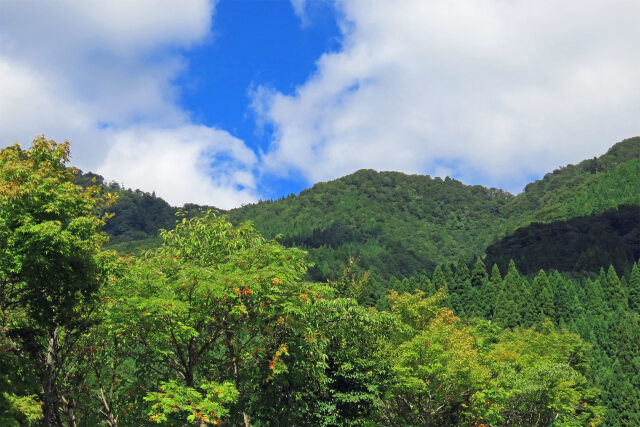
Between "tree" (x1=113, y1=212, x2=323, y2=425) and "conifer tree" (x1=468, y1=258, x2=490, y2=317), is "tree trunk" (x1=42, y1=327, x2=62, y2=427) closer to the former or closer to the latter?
"tree" (x1=113, y1=212, x2=323, y2=425)

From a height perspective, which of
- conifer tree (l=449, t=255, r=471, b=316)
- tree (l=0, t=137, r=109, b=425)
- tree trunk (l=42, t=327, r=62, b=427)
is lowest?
tree trunk (l=42, t=327, r=62, b=427)

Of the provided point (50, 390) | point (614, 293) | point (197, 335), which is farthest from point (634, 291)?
point (50, 390)

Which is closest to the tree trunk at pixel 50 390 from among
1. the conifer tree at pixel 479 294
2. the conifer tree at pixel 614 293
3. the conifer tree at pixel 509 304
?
the conifer tree at pixel 509 304

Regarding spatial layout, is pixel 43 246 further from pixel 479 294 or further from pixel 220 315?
pixel 479 294

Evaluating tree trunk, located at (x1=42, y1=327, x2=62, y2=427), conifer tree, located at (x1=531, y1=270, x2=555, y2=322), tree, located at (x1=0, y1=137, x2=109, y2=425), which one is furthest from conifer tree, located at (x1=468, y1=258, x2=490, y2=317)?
tree, located at (x1=0, y1=137, x2=109, y2=425)

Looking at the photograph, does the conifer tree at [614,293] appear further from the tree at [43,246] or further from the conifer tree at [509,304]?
the tree at [43,246]

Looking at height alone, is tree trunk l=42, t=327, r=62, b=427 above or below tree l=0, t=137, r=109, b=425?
below

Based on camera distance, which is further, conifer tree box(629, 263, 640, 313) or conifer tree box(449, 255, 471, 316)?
conifer tree box(449, 255, 471, 316)

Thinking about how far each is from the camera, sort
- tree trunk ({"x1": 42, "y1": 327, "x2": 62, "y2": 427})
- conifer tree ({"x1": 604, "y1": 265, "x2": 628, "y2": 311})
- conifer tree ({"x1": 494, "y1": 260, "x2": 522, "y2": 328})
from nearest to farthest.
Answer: tree trunk ({"x1": 42, "y1": 327, "x2": 62, "y2": 427}), conifer tree ({"x1": 494, "y1": 260, "x2": 522, "y2": 328}), conifer tree ({"x1": 604, "y1": 265, "x2": 628, "y2": 311})

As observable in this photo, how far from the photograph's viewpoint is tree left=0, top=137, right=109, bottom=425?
11.4 m

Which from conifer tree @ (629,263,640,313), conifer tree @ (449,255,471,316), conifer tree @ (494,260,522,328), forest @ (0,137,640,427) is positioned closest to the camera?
forest @ (0,137,640,427)

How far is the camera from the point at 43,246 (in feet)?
37.7

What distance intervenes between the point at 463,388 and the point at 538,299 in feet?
168

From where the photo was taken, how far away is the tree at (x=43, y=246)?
11445 millimetres
